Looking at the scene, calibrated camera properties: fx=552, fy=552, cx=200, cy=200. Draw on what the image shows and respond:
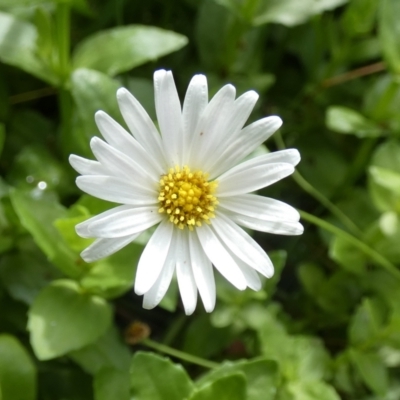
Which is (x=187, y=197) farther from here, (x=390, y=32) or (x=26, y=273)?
(x=390, y=32)

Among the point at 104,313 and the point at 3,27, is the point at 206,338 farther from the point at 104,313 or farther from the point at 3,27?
the point at 3,27

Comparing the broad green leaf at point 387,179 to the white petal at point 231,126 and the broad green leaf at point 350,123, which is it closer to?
the broad green leaf at point 350,123

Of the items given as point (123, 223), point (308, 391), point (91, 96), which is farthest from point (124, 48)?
point (308, 391)

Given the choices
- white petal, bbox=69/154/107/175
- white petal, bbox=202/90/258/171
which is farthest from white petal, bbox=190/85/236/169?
white petal, bbox=69/154/107/175

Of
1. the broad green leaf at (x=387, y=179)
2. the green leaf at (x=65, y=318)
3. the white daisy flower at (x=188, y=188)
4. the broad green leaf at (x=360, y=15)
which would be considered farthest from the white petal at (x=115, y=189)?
the broad green leaf at (x=360, y=15)

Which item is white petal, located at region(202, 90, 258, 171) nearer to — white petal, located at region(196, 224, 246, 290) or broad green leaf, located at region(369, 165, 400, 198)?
white petal, located at region(196, 224, 246, 290)

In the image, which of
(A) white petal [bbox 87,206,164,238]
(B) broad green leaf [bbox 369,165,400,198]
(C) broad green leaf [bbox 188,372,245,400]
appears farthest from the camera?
(B) broad green leaf [bbox 369,165,400,198]

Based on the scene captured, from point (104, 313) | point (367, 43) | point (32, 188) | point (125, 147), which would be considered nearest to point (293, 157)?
point (125, 147)
